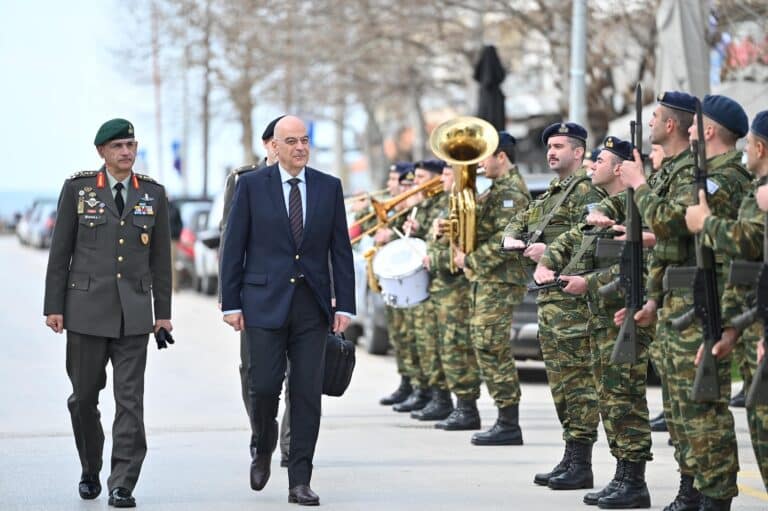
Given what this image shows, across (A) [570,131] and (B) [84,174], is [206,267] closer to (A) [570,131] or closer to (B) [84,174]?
(A) [570,131]

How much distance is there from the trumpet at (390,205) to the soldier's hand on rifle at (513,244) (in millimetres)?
3368

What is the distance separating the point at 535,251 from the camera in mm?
10102

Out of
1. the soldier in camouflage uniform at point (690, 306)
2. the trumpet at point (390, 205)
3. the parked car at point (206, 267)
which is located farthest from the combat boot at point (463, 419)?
the parked car at point (206, 267)

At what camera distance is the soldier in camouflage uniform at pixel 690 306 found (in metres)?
7.89

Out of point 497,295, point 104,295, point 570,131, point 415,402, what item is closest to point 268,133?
point 104,295

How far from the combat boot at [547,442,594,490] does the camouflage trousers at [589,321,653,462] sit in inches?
22.4

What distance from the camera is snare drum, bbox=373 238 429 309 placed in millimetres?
13516

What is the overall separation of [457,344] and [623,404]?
374 centimetres

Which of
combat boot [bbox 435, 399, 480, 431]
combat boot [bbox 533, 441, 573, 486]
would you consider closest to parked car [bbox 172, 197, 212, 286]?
combat boot [bbox 435, 399, 480, 431]

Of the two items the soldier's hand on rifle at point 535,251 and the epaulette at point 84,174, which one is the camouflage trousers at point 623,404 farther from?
the epaulette at point 84,174

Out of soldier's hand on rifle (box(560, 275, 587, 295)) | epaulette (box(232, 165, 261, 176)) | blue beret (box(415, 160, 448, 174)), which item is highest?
blue beret (box(415, 160, 448, 174))

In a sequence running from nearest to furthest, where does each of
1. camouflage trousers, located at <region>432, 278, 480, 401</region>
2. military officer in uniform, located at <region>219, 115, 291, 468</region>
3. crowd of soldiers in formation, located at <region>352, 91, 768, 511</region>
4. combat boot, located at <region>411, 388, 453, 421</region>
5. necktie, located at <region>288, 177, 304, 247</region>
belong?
crowd of soldiers in formation, located at <region>352, 91, 768, 511</region>
necktie, located at <region>288, 177, 304, 247</region>
military officer in uniform, located at <region>219, 115, 291, 468</region>
camouflage trousers, located at <region>432, 278, 480, 401</region>
combat boot, located at <region>411, 388, 453, 421</region>

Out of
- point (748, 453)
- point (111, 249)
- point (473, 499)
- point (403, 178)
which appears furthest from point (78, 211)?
point (403, 178)

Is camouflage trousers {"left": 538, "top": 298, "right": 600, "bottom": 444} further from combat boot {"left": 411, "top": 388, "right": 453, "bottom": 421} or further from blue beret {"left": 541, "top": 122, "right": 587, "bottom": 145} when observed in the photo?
combat boot {"left": 411, "top": 388, "right": 453, "bottom": 421}
